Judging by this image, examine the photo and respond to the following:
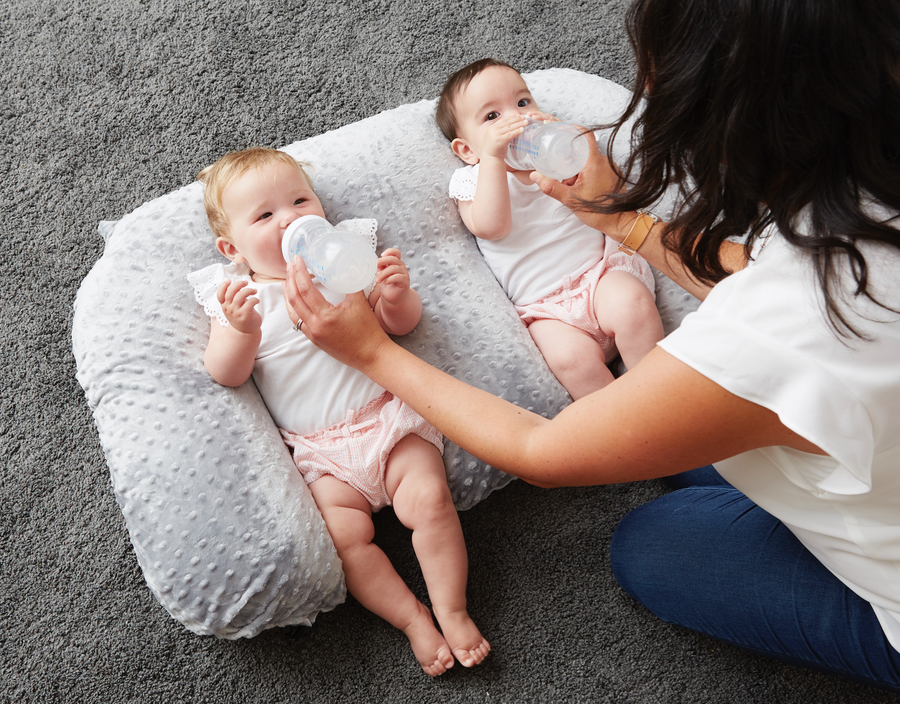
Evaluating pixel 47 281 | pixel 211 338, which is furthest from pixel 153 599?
pixel 47 281

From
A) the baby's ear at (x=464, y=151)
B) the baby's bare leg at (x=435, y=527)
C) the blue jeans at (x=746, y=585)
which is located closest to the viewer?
the blue jeans at (x=746, y=585)

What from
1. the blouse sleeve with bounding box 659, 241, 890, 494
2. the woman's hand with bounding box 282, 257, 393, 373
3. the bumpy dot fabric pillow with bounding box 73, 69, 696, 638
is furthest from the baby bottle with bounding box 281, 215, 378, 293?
the blouse sleeve with bounding box 659, 241, 890, 494

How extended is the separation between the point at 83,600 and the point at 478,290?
994 millimetres

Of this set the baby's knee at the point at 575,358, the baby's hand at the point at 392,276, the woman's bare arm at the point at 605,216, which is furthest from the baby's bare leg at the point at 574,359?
the baby's hand at the point at 392,276

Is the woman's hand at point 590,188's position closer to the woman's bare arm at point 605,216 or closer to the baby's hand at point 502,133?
the woman's bare arm at point 605,216

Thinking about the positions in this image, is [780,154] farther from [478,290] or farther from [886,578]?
[478,290]

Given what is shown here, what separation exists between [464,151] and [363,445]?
2.13 feet

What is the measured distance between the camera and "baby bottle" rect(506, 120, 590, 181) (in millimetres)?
1084

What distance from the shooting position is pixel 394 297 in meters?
1.13

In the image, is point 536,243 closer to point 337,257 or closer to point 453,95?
point 453,95

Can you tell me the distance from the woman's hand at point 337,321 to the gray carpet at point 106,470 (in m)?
0.52

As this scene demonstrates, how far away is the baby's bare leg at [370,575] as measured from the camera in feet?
3.74

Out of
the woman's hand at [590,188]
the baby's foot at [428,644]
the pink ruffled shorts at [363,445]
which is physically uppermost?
the woman's hand at [590,188]

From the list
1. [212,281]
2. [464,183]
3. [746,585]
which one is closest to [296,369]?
[212,281]
